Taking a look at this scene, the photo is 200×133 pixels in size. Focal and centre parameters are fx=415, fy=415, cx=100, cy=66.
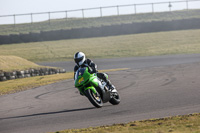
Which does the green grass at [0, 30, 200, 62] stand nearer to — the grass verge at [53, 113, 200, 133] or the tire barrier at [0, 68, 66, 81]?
the tire barrier at [0, 68, 66, 81]

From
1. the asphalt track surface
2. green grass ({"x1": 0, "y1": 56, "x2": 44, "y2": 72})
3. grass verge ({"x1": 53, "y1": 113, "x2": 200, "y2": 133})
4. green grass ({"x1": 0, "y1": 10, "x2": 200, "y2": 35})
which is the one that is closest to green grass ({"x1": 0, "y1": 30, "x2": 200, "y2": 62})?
green grass ({"x1": 0, "y1": 10, "x2": 200, "y2": 35})

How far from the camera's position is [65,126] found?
777cm

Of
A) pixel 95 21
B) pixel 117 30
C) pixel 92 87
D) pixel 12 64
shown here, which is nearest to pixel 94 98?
pixel 92 87

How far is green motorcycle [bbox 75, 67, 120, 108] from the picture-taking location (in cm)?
945

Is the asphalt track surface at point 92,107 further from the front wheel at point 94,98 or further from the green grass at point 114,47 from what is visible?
the green grass at point 114,47

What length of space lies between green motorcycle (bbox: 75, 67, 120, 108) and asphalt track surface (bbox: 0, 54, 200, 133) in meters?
0.25

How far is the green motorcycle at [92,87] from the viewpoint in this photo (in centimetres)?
945

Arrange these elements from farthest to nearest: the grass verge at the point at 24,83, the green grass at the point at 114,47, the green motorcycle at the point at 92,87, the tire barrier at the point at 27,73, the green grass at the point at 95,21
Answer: the green grass at the point at 95,21
the green grass at the point at 114,47
the tire barrier at the point at 27,73
the grass verge at the point at 24,83
the green motorcycle at the point at 92,87

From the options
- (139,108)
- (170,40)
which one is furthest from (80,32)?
(139,108)

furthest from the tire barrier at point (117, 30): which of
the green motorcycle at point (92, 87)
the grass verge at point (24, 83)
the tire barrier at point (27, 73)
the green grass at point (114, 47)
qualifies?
the green motorcycle at point (92, 87)

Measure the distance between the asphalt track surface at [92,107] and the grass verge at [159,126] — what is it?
1.76ft

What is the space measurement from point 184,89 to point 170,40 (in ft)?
82.6

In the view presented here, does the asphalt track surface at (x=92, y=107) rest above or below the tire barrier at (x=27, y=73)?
above

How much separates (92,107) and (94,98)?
0.64 m
